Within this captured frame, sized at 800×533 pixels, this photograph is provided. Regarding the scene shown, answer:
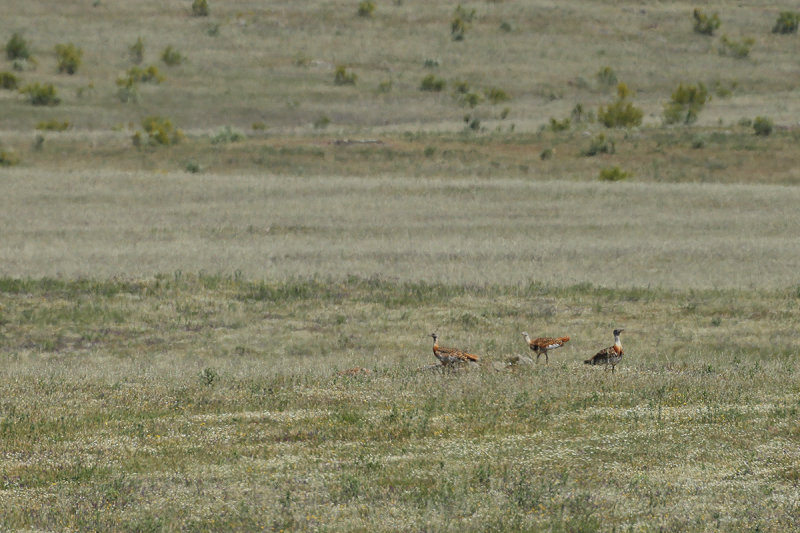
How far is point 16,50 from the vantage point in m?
79.6

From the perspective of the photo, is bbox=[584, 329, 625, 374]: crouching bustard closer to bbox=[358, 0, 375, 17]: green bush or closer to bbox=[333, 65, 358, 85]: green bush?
bbox=[333, 65, 358, 85]: green bush

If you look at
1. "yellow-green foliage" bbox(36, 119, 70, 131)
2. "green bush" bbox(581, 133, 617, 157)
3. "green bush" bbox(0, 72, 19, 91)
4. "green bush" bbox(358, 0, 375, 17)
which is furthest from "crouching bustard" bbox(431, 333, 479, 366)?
"green bush" bbox(358, 0, 375, 17)

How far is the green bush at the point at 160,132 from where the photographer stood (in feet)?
176

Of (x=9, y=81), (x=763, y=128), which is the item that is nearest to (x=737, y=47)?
(x=763, y=128)

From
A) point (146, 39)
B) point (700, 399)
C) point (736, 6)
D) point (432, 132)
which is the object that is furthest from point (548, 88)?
point (700, 399)

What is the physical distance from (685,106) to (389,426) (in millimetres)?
60987

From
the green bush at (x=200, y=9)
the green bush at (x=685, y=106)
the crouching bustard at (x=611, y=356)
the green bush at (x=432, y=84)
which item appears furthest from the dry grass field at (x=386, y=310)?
the green bush at (x=200, y=9)

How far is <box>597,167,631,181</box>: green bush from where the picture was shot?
1886 inches

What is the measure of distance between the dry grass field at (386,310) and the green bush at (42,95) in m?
0.67

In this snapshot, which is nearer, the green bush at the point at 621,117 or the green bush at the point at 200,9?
the green bush at the point at 621,117

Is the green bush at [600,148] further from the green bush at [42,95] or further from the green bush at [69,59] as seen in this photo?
the green bush at [69,59]

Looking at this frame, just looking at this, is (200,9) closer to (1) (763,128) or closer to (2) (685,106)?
(2) (685,106)

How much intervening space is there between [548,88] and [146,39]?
105 ft

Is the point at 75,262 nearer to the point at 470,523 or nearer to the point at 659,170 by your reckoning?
the point at 470,523
